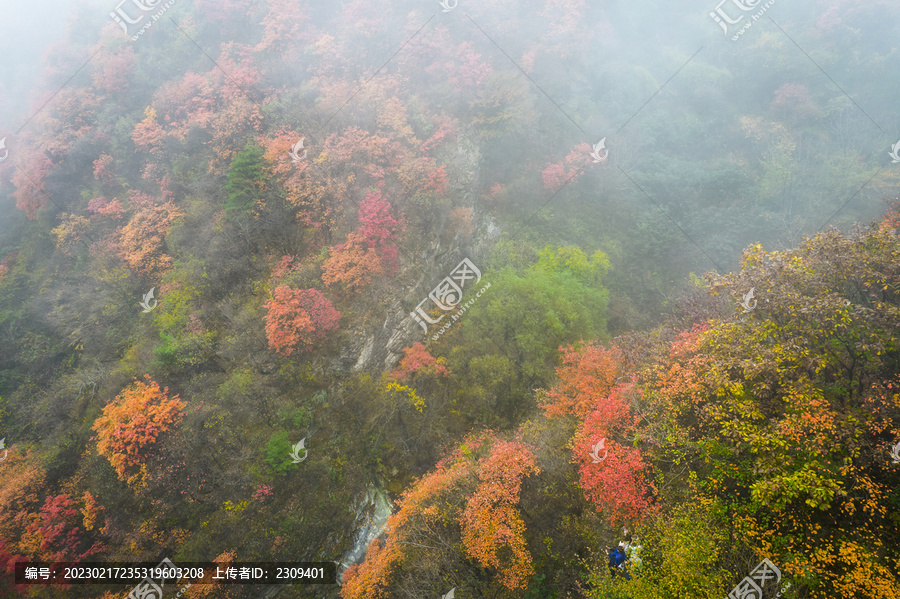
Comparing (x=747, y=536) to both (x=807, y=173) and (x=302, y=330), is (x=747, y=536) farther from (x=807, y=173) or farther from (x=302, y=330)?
(x=807, y=173)

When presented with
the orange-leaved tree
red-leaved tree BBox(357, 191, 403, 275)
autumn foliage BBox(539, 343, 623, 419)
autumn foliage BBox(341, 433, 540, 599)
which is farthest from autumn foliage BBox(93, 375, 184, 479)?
autumn foliage BBox(539, 343, 623, 419)

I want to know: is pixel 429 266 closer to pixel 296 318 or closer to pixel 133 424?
pixel 296 318

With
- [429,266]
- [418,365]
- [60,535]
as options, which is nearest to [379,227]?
[429,266]

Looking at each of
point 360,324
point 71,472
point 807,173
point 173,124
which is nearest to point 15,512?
point 71,472

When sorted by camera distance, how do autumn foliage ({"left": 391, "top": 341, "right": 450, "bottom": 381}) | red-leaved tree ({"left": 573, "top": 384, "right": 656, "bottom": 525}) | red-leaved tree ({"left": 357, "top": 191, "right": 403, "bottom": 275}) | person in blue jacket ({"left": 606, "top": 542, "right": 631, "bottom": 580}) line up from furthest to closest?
autumn foliage ({"left": 391, "top": 341, "right": 450, "bottom": 381}) < red-leaved tree ({"left": 357, "top": 191, "right": 403, "bottom": 275}) < red-leaved tree ({"left": 573, "top": 384, "right": 656, "bottom": 525}) < person in blue jacket ({"left": 606, "top": 542, "right": 631, "bottom": 580})

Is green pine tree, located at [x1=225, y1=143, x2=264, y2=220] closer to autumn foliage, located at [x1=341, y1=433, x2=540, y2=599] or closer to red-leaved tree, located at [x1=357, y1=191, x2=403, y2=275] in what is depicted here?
red-leaved tree, located at [x1=357, y1=191, x2=403, y2=275]
